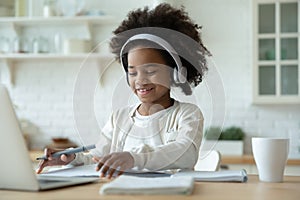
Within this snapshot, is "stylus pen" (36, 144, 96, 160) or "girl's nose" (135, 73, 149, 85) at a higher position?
"girl's nose" (135, 73, 149, 85)

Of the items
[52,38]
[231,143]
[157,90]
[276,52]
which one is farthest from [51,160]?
[52,38]

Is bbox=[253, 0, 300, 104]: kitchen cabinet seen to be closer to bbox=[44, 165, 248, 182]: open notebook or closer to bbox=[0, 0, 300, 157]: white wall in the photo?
bbox=[0, 0, 300, 157]: white wall

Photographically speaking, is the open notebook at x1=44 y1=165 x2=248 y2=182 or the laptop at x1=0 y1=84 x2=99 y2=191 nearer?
the laptop at x1=0 y1=84 x2=99 y2=191

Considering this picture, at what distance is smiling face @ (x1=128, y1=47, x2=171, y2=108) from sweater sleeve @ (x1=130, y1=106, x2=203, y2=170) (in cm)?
11

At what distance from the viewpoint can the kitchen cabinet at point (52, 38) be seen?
12.7ft

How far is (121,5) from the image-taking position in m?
4.03

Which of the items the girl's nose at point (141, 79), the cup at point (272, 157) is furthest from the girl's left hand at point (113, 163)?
the girl's nose at point (141, 79)

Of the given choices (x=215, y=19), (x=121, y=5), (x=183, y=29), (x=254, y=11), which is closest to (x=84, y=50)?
(x=121, y=5)

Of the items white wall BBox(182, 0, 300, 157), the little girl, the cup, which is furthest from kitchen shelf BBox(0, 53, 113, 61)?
the cup

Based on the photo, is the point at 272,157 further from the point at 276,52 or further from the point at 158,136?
the point at 276,52

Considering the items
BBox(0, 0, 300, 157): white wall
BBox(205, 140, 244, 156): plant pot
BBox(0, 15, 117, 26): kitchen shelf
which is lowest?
BBox(205, 140, 244, 156): plant pot

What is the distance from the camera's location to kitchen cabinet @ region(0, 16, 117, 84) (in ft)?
12.7

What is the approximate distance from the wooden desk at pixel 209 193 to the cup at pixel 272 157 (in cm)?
8

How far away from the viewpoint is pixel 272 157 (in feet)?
4.31
